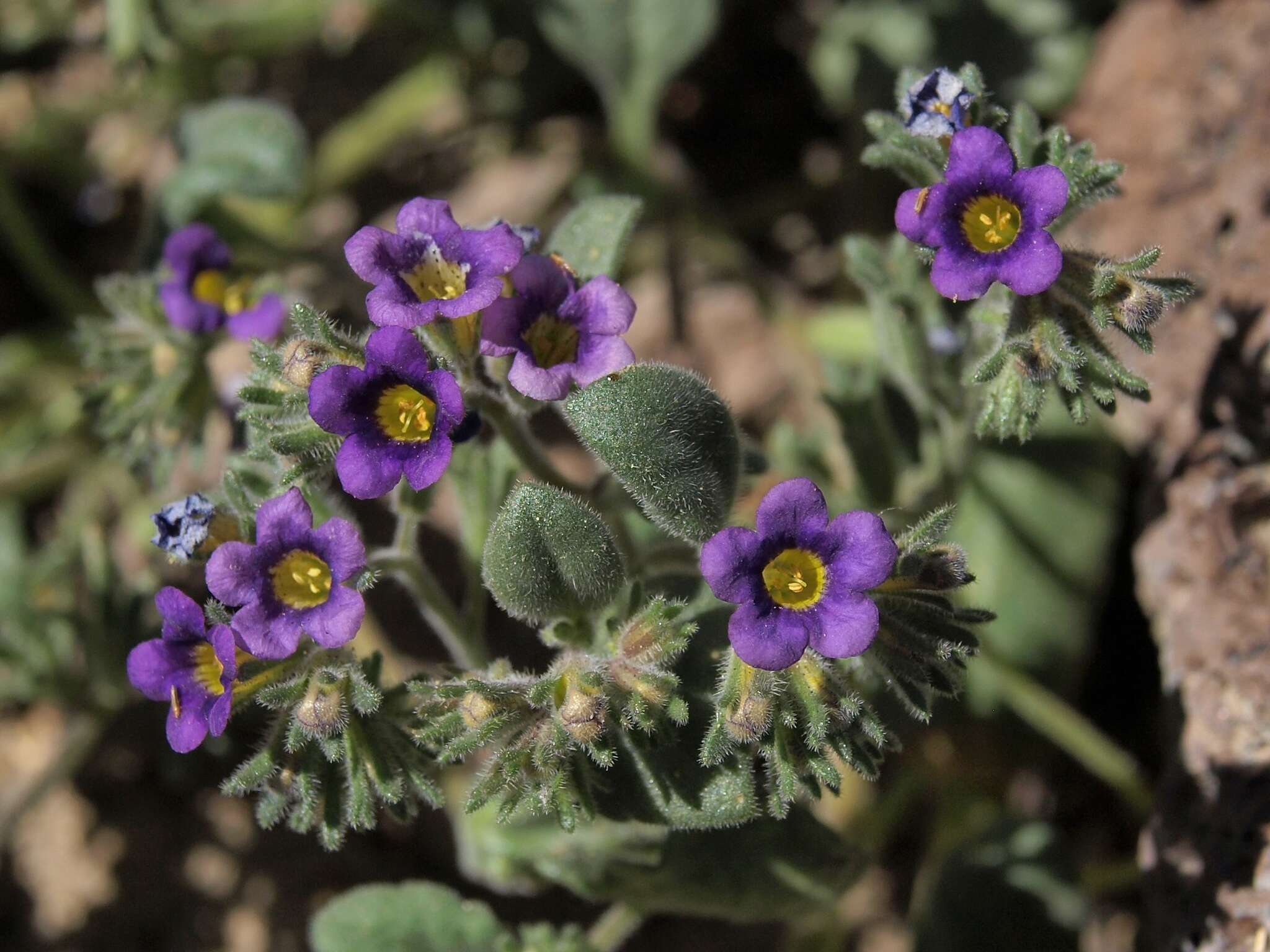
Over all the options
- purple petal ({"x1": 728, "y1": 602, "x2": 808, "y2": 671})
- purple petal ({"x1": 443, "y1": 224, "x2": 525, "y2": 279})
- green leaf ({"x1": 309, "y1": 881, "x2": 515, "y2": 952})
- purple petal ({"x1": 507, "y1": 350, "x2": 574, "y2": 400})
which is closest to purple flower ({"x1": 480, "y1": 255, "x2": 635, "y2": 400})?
purple petal ({"x1": 507, "y1": 350, "x2": 574, "y2": 400})

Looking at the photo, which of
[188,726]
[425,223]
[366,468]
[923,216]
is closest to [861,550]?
[923,216]

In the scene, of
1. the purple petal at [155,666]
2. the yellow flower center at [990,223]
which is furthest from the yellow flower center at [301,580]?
the yellow flower center at [990,223]

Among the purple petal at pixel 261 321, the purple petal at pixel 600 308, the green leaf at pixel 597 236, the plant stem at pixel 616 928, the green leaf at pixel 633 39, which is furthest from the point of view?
the green leaf at pixel 633 39

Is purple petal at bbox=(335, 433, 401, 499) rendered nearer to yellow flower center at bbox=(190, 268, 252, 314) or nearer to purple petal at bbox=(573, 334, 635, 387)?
purple petal at bbox=(573, 334, 635, 387)

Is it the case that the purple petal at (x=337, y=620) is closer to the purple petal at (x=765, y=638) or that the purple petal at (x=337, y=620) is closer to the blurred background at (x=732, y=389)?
the purple petal at (x=765, y=638)

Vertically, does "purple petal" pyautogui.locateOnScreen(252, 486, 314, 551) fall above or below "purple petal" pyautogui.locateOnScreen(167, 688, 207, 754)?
above

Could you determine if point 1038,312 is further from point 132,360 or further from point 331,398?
point 132,360

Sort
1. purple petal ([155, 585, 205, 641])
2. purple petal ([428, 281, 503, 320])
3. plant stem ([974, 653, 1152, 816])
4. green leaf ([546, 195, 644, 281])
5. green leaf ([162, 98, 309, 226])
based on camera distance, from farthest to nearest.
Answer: green leaf ([162, 98, 309, 226]) → plant stem ([974, 653, 1152, 816]) → green leaf ([546, 195, 644, 281]) → purple petal ([155, 585, 205, 641]) → purple petal ([428, 281, 503, 320])
